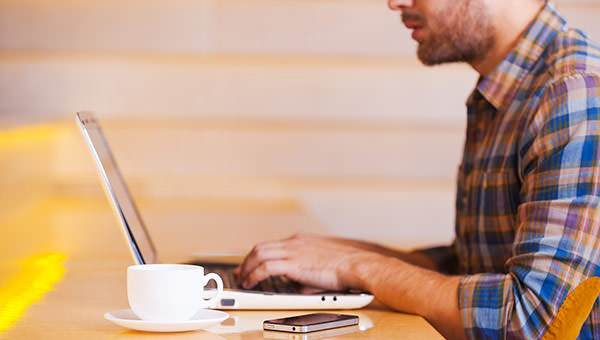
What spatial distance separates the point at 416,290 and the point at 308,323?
0.28m

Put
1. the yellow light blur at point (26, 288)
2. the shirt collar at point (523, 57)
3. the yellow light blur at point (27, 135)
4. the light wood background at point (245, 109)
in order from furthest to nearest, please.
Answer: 1. the light wood background at point (245, 109)
2. the yellow light blur at point (27, 135)
3. the shirt collar at point (523, 57)
4. the yellow light blur at point (26, 288)

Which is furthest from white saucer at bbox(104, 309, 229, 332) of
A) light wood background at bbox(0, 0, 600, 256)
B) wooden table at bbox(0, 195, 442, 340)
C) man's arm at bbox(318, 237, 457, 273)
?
light wood background at bbox(0, 0, 600, 256)

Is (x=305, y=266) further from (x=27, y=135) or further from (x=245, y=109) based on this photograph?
(x=245, y=109)

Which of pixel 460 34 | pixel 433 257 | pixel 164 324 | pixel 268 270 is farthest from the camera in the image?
pixel 433 257

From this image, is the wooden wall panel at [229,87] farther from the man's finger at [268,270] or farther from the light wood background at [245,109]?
the man's finger at [268,270]

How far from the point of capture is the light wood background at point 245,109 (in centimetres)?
221

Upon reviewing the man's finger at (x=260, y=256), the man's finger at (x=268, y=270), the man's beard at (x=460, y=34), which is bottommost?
the man's finger at (x=268, y=270)

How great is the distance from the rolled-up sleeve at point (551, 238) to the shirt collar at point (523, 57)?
0.21 meters

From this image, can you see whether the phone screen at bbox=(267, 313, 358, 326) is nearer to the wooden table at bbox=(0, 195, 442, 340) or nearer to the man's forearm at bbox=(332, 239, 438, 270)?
the wooden table at bbox=(0, 195, 442, 340)

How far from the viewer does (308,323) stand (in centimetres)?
79

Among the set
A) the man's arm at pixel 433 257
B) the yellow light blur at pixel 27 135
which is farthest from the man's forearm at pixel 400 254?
the yellow light blur at pixel 27 135

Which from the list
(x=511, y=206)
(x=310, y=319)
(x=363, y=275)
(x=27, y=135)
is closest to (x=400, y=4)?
(x=511, y=206)

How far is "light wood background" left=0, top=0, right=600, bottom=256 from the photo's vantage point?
7.24 ft

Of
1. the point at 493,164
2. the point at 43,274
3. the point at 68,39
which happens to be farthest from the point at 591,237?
the point at 68,39
